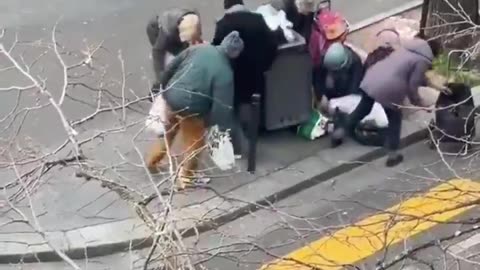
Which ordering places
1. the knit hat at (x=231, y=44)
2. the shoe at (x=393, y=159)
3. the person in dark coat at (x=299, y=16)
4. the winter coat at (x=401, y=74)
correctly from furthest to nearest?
1. the person in dark coat at (x=299, y=16)
2. the shoe at (x=393, y=159)
3. the winter coat at (x=401, y=74)
4. the knit hat at (x=231, y=44)

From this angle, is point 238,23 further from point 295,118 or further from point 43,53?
point 43,53

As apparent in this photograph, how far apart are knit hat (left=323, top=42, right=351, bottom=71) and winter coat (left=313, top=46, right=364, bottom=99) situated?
0.06 meters

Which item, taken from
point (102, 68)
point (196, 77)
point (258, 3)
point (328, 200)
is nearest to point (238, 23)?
point (196, 77)

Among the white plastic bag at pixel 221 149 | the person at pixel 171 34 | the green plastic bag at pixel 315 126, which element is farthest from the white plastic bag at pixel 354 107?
the person at pixel 171 34

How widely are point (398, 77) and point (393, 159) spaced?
93 cm

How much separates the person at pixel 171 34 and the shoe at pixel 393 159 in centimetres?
219

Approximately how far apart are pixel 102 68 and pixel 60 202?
2809 millimetres

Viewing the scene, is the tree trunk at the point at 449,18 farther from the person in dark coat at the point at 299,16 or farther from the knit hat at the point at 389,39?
the person in dark coat at the point at 299,16

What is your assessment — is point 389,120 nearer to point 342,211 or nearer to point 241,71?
point 342,211

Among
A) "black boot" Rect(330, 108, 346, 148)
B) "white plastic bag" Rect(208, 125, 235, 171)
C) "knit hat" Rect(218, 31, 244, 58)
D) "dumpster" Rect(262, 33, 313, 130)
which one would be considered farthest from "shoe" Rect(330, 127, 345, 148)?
"knit hat" Rect(218, 31, 244, 58)

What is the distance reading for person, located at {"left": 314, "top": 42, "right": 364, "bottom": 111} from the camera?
11617 millimetres

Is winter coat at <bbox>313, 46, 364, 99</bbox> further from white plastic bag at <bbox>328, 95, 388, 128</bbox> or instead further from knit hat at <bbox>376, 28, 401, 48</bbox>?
knit hat at <bbox>376, 28, 401, 48</bbox>

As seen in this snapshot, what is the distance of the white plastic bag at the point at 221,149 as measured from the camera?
10.8m

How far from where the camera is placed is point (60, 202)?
10.7 meters
